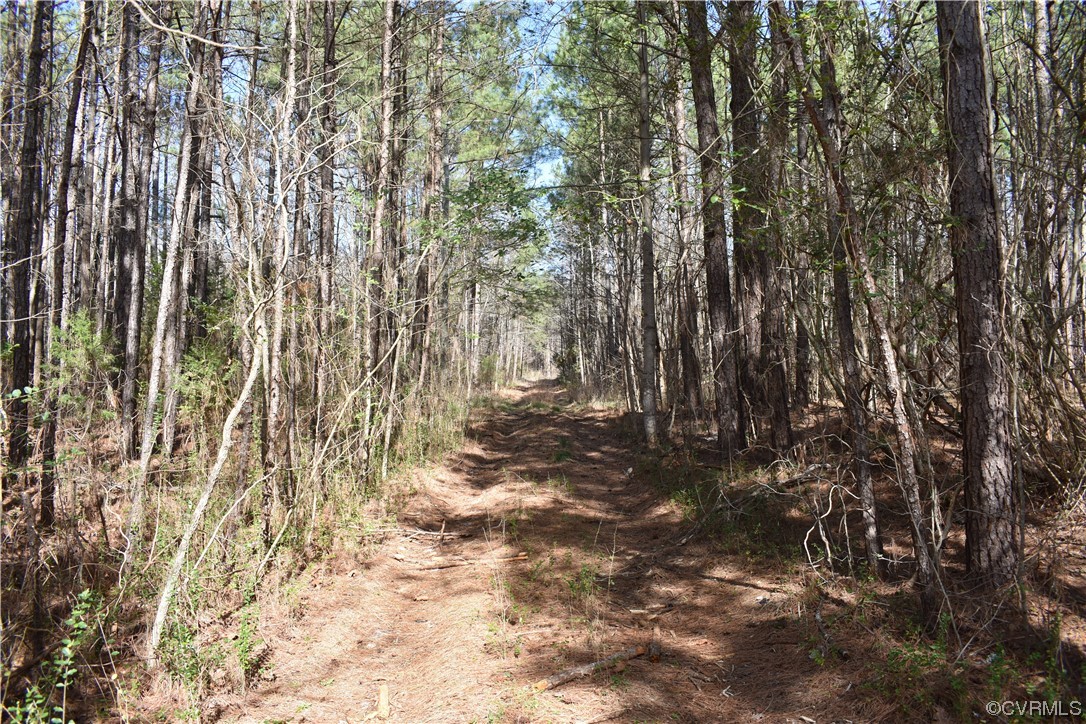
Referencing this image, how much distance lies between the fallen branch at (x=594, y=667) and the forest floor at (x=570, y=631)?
0.05m

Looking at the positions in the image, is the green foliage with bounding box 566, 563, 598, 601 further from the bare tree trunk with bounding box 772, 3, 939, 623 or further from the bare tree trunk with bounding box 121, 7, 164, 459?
the bare tree trunk with bounding box 121, 7, 164, 459

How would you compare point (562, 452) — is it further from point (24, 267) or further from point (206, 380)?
point (24, 267)

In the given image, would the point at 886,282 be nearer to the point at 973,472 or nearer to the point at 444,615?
the point at 973,472

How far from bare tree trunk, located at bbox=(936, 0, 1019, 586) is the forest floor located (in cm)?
80

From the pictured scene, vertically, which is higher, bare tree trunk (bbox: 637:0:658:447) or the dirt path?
bare tree trunk (bbox: 637:0:658:447)

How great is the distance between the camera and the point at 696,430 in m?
11.2

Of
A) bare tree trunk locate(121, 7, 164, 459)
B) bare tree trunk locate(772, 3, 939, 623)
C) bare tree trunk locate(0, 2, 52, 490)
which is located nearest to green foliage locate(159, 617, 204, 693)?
bare tree trunk locate(0, 2, 52, 490)

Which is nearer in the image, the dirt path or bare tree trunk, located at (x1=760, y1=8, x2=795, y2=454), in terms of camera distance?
the dirt path

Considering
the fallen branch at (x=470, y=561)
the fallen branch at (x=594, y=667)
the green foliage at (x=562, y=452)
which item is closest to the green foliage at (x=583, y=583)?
the fallen branch at (x=470, y=561)

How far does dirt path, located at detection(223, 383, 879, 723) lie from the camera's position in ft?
12.0

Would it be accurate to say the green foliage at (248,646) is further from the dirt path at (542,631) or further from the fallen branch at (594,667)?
the fallen branch at (594,667)

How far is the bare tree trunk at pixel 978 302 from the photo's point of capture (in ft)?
12.3

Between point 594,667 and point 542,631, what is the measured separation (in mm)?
740

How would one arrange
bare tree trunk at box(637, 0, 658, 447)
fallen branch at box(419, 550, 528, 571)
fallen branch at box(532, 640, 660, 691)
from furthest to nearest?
bare tree trunk at box(637, 0, 658, 447)
fallen branch at box(419, 550, 528, 571)
fallen branch at box(532, 640, 660, 691)
